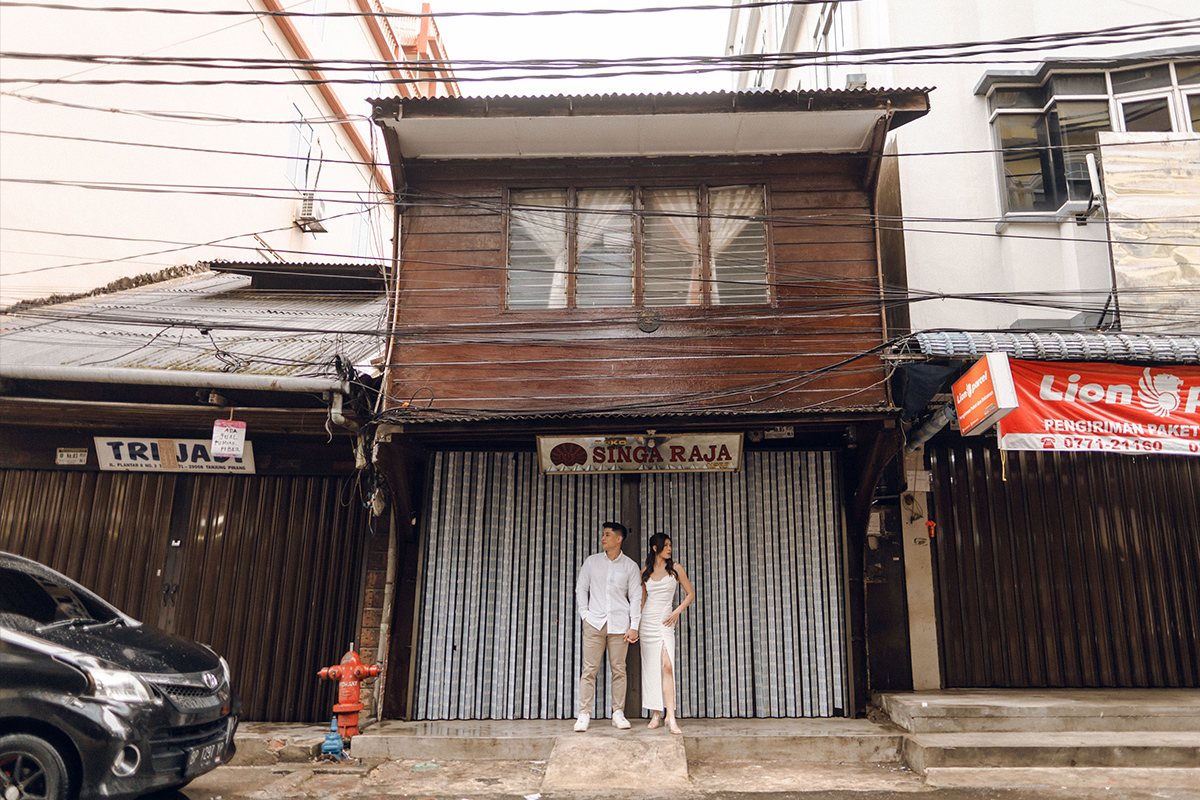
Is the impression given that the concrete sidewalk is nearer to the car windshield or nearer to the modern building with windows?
the modern building with windows

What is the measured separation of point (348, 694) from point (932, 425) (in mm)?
6430

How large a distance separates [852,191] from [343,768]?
803 centimetres

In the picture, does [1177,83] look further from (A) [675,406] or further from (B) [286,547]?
(B) [286,547]

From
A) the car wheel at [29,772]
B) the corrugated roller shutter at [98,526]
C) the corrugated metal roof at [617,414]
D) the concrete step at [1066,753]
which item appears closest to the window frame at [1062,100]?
the corrugated metal roof at [617,414]

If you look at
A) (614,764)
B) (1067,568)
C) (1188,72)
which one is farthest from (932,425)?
(1188,72)

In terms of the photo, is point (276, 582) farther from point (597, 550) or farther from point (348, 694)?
point (597, 550)

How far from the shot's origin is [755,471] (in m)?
8.73

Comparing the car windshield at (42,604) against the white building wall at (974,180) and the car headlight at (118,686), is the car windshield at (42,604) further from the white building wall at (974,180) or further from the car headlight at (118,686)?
the white building wall at (974,180)

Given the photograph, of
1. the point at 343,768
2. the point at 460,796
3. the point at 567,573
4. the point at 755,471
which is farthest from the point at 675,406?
the point at 343,768

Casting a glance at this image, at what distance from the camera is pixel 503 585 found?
8.53m

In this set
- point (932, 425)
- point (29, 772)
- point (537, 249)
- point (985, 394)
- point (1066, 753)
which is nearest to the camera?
point (29, 772)

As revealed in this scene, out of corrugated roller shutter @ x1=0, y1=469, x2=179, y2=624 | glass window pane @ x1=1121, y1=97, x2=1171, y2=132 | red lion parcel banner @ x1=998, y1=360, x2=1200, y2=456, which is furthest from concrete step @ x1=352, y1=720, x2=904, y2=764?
glass window pane @ x1=1121, y1=97, x2=1171, y2=132

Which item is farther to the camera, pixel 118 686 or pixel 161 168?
pixel 161 168

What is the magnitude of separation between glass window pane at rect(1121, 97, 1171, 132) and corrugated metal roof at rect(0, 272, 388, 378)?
959 centimetres
